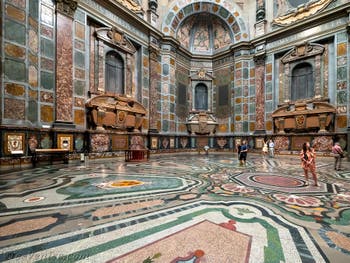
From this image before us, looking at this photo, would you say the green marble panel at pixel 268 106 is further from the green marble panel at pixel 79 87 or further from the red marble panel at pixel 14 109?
the red marble panel at pixel 14 109

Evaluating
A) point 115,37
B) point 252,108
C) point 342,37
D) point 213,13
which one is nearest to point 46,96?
point 115,37

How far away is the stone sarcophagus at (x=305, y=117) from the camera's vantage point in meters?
10.7

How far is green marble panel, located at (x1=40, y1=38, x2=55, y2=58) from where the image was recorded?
7.65 meters

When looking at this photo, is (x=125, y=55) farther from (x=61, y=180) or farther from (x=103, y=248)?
(x=103, y=248)

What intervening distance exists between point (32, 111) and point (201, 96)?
12669 millimetres

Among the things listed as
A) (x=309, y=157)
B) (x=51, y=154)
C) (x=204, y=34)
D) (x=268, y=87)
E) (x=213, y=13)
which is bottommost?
(x=51, y=154)

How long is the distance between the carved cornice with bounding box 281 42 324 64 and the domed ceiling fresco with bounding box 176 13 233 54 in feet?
16.6

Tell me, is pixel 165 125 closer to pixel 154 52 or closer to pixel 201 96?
pixel 201 96

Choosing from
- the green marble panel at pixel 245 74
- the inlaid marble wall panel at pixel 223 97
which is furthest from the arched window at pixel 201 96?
the green marble panel at pixel 245 74

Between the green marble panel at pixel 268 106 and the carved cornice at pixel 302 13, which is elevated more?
the carved cornice at pixel 302 13

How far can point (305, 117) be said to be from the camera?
37.4 feet

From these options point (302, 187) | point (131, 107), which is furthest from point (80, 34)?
point (302, 187)

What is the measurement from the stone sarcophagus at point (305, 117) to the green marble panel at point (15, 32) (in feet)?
48.2

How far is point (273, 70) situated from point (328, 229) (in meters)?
13.8
